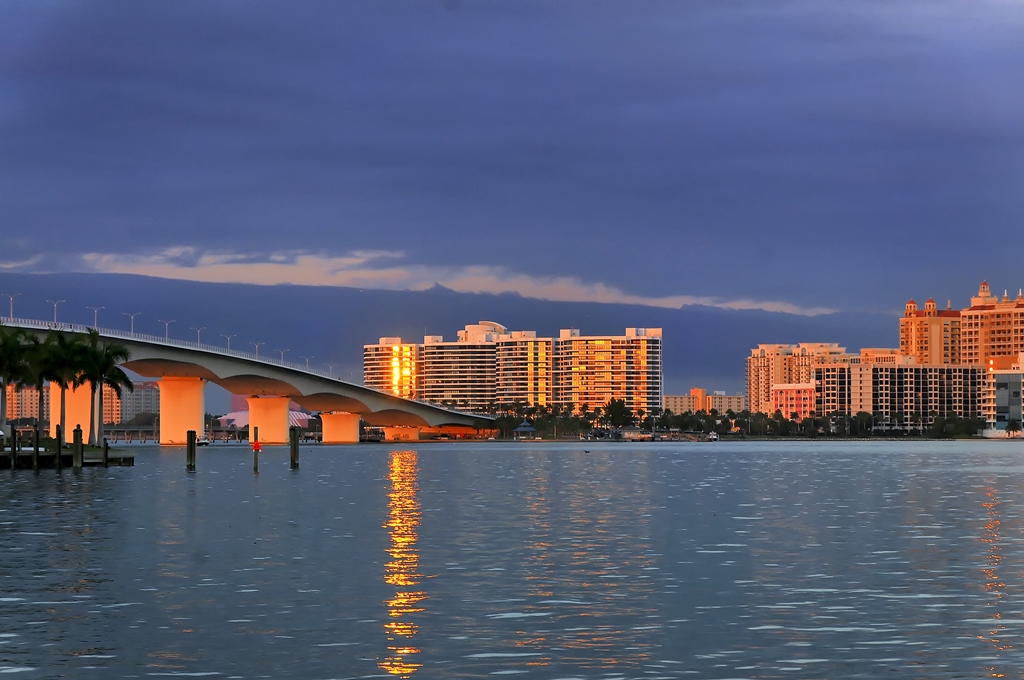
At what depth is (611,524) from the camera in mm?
51156

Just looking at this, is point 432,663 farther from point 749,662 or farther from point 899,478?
point 899,478

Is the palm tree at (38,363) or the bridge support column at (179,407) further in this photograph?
the bridge support column at (179,407)

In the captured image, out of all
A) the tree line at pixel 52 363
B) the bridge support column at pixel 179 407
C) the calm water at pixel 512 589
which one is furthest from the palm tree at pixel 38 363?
the bridge support column at pixel 179 407

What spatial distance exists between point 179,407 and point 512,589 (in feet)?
536

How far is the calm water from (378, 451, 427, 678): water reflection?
0.30 feet

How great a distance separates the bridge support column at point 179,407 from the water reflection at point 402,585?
124 m

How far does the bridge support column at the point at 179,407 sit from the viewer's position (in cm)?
18425

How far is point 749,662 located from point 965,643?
13.5ft

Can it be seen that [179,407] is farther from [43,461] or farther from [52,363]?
[43,461]

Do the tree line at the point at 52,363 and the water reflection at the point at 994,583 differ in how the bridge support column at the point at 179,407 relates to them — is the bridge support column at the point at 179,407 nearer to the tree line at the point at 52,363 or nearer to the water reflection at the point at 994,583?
the tree line at the point at 52,363

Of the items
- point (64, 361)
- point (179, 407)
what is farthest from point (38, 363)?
point (179, 407)

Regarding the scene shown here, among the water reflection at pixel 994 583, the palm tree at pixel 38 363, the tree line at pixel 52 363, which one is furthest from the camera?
the palm tree at pixel 38 363

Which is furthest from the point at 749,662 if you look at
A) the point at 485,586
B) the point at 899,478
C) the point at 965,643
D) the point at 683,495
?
the point at 899,478

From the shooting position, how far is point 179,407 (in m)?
188
